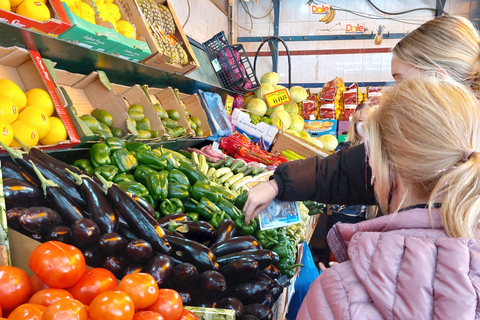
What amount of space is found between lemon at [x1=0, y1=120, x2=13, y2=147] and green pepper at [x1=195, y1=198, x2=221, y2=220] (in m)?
1.06

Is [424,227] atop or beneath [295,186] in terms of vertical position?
atop

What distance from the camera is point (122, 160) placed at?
230cm

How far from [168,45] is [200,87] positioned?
31.9 inches

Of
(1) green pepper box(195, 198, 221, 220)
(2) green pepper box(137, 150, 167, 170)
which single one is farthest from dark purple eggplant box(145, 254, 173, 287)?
(2) green pepper box(137, 150, 167, 170)

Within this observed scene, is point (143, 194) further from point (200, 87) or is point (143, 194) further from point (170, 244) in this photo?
point (200, 87)

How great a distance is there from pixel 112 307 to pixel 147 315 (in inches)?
4.4

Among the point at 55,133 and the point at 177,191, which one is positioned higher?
the point at 55,133

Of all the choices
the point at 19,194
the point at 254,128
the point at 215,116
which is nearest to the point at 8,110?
the point at 19,194

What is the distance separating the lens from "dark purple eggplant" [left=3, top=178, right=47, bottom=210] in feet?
3.96

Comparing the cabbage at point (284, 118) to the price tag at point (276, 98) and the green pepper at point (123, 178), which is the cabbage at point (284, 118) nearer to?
the price tag at point (276, 98)

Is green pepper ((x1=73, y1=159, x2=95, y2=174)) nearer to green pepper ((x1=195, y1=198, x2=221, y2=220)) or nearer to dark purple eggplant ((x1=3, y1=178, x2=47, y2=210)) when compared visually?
green pepper ((x1=195, y1=198, x2=221, y2=220))

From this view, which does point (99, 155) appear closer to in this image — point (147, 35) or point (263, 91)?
point (147, 35)

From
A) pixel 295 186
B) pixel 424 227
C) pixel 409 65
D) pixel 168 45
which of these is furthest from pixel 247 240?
pixel 168 45

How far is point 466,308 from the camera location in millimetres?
779
